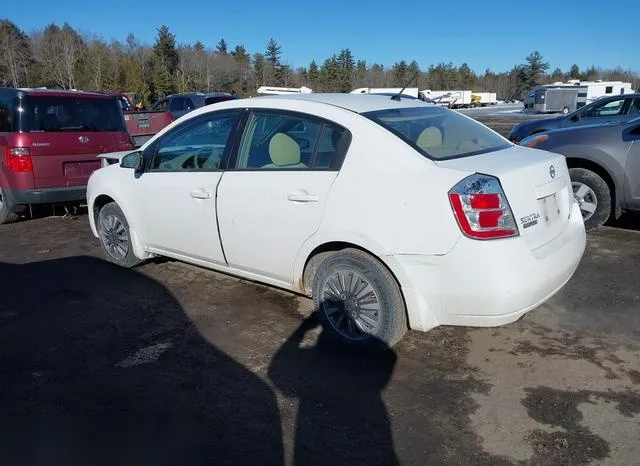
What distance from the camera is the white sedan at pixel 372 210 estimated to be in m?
3.04

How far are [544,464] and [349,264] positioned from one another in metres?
1.58

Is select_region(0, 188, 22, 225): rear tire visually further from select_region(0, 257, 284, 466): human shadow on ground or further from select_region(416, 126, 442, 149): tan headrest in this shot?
select_region(416, 126, 442, 149): tan headrest

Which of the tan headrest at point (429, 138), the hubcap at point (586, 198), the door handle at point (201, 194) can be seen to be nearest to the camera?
the tan headrest at point (429, 138)

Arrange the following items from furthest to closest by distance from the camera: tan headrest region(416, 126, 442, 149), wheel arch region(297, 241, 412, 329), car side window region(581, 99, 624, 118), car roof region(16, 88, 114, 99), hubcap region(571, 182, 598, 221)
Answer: car side window region(581, 99, 624, 118) → car roof region(16, 88, 114, 99) → hubcap region(571, 182, 598, 221) → tan headrest region(416, 126, 442, 149) → wheel arch region(297, 241, 412, 329)

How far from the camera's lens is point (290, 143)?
382cm

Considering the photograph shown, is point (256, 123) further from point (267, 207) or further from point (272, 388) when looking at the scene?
point (272, 388)

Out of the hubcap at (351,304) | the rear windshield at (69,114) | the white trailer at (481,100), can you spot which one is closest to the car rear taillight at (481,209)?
the hubcap at (351,304)

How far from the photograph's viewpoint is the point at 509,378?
10.6 ft

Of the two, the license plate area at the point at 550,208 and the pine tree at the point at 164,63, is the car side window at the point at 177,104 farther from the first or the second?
the pine tree at the point at 164,63

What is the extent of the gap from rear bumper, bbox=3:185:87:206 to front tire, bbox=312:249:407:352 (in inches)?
200

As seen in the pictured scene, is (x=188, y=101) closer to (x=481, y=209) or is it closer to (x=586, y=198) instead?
(x=586, y=198)

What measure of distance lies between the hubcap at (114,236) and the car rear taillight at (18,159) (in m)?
2.31

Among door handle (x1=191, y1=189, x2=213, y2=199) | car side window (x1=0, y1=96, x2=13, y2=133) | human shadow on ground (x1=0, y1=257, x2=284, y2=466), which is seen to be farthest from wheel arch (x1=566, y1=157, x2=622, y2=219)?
car side window (x1=0, y1=96, x2=13, y2=133)

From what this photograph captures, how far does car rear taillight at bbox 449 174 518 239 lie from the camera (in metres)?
2.98
